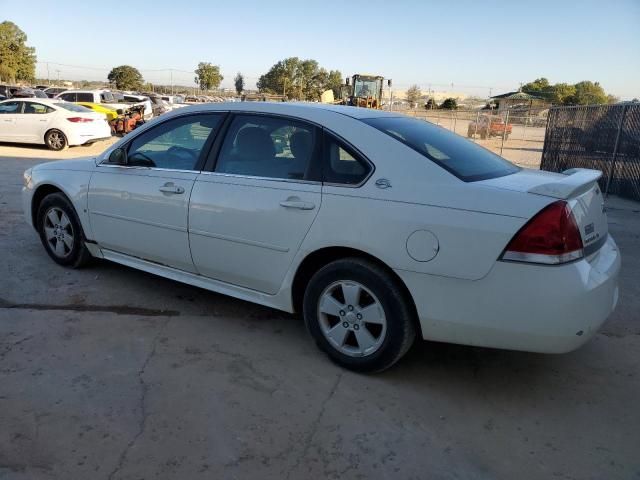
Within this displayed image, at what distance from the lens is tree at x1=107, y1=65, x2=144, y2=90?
8125cm

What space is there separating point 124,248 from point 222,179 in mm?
1202

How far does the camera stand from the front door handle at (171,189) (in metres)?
3.80

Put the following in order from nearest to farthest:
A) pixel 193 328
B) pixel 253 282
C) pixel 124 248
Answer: pixel 253 282 < pixel 193 328 < pixel 124 248

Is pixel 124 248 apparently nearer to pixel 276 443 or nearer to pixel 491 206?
pixel 276 443

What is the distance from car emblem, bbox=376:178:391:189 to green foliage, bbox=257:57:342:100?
282 ft

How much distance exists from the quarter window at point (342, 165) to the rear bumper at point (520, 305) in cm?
65

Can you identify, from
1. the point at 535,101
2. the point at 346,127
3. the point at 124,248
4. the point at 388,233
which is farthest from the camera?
the point at 535,101

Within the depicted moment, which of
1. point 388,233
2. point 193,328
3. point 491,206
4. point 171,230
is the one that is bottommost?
point 193,328

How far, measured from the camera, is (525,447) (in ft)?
8.66

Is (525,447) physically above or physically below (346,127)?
below

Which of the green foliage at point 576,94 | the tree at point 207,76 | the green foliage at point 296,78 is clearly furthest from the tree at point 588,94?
the tree at point 207,76

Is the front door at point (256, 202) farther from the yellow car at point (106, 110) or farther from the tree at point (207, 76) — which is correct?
the tree at point (207, 76)

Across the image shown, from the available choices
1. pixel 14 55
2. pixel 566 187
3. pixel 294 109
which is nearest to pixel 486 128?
pixel 294 109

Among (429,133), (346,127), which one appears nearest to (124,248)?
(346,127)
